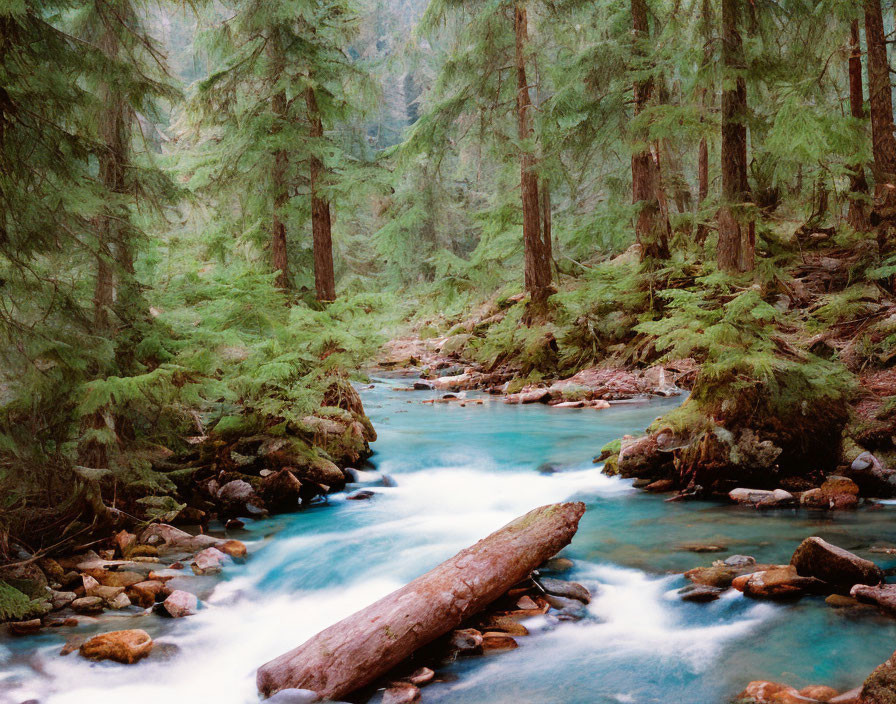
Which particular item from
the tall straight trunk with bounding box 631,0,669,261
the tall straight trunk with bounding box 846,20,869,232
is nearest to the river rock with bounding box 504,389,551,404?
the tall straight trunk with bounding box 631,0,669,261

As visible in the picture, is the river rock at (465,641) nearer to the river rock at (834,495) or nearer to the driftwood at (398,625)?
the driftwood at (398,625)

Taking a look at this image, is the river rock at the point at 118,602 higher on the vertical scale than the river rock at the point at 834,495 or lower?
lower

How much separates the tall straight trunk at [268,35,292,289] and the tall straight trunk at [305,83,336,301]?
1.66ft

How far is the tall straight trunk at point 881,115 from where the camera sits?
9.73 m

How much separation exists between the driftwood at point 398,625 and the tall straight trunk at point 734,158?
7.06 meters

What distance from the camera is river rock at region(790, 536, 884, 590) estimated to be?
4.64 metres

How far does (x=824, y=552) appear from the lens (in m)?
4.69

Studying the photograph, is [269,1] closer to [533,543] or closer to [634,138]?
[634,138]

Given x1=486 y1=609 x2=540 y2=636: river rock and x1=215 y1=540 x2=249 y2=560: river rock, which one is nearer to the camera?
x1=486 y1=609 x2=540 y2=636: river rock

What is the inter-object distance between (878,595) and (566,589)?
2.13m

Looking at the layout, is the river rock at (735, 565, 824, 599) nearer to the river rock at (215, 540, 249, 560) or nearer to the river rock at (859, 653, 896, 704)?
the river rock at (859, 653, 896, 704)

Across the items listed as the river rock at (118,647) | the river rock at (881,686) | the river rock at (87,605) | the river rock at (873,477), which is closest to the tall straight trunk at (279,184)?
the river rock at (87,605)

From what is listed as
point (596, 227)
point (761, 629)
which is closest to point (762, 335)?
point (761, 629)

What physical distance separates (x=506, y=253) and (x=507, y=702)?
13.0m
